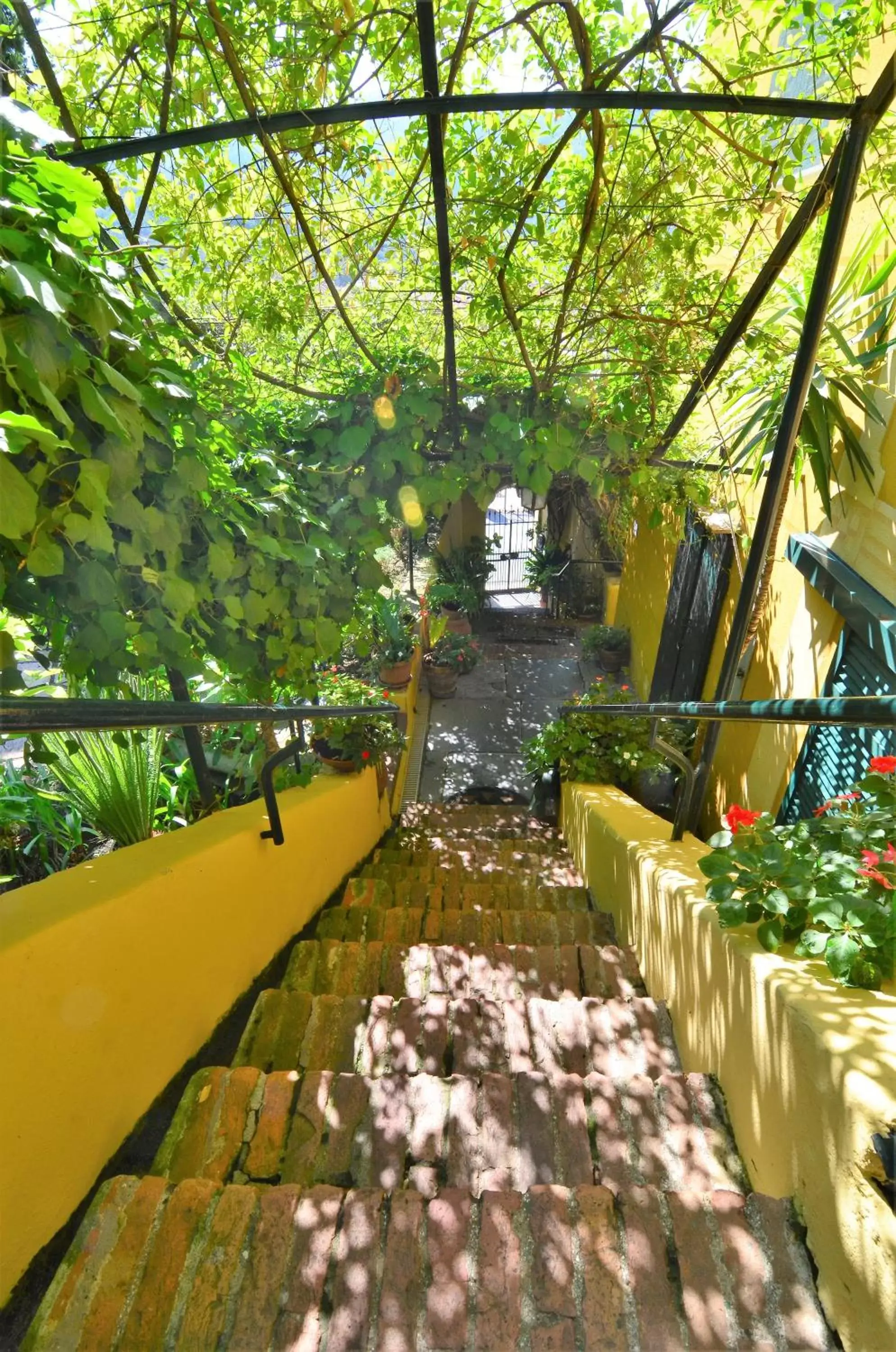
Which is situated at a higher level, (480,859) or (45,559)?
(45,559)

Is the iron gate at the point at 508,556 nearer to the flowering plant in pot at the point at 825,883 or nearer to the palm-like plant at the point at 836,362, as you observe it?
the palm-like plant at the point at 836,362

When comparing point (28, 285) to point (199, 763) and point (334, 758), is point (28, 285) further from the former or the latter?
point (334, 758)

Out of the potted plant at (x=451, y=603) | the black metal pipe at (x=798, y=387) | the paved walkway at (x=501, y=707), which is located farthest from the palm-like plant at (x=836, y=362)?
the potted plant at (x=451, y=603)

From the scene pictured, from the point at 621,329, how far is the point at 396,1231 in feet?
9.36

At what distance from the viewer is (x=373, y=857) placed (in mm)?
3791

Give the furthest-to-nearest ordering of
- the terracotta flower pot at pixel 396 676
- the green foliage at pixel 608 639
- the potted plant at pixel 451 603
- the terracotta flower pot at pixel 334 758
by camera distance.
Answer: the potted plant at pixel 451 603
the green foliage at pixel 608 639
the terracotta flower pot at pixel 396 676
the terracotta flower pot at pixel 334 758

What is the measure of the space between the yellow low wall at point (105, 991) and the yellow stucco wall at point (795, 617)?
2378mm

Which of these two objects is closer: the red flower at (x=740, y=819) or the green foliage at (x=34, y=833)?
the red flower at (x=740, y=819)

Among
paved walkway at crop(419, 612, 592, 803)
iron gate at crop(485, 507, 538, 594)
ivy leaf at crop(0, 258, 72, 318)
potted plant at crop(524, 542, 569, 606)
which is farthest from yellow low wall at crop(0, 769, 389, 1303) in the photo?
iron gate at crop(485, 507, 538, 594)

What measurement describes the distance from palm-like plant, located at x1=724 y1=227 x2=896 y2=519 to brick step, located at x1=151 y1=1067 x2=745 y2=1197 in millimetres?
2243

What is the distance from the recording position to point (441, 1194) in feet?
3.66

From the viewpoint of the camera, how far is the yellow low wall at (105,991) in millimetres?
1064

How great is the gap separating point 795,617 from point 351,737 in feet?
7.56

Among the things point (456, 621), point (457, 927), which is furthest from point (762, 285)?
point (456, 621)
